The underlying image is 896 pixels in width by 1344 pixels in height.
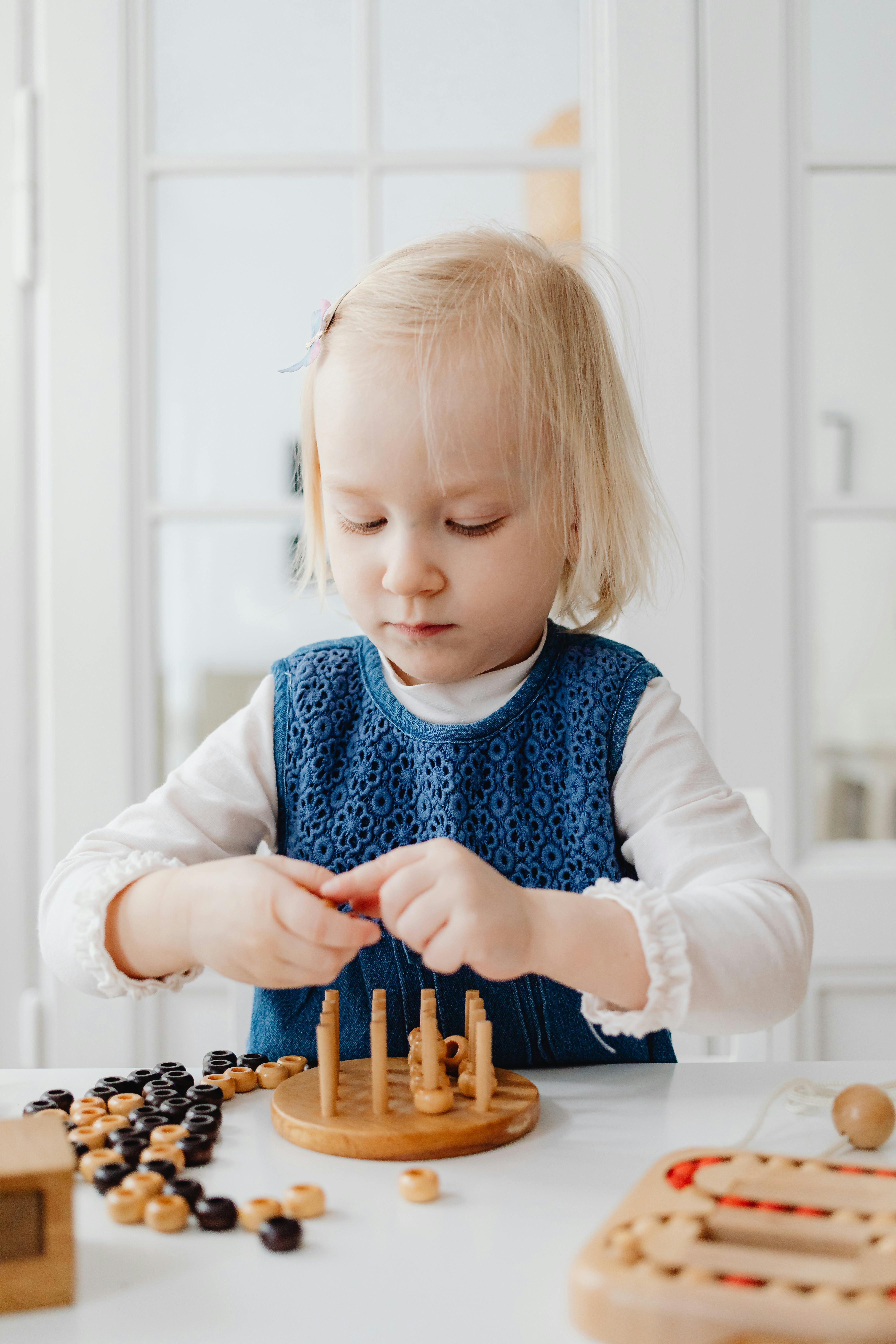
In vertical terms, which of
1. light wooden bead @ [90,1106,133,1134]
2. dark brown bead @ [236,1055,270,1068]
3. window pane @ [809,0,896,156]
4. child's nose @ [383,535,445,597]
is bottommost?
dark brown bead @ [236,1055,270,1068]

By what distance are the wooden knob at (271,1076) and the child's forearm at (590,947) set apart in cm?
17

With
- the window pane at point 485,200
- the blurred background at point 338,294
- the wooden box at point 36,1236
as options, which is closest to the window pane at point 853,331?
the blurred background at point 338,294

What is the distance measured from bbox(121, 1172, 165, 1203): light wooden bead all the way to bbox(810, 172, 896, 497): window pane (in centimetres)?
134

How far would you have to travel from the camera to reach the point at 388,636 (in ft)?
2.73

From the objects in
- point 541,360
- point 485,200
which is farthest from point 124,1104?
point 485,200

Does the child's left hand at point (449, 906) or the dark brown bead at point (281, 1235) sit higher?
the child's left hand at point (449, 906)

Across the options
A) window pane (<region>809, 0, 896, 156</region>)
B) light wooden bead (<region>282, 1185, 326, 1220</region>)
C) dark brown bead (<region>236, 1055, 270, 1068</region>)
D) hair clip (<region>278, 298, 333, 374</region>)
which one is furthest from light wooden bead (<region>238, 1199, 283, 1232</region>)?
window pane (<region>809, 0, 896, 156</region>)

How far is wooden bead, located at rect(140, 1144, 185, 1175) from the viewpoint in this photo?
21.5 inches

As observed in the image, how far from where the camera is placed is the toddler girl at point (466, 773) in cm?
65

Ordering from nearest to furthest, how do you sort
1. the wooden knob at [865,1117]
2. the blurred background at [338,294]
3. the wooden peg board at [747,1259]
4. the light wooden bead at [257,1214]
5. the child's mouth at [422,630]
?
the wooden peg board at [747,1259] → the light wooden bead at [257,1214] → the wooden knob at [865,1117] → the child's mouth at [422,630] → the blurred background at [338,294]

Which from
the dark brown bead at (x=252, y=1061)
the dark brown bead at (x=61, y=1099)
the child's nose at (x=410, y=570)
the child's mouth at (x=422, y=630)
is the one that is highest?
the child's nose at (x=410, y=570)

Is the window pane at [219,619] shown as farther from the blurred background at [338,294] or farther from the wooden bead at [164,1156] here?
the wooden bead at [164,1156]

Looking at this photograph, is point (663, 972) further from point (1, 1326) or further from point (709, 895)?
point (1, 1326)

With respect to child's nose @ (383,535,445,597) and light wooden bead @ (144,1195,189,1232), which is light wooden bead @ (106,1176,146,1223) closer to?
light wooden bead @ (144,1195,189,1232)
